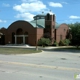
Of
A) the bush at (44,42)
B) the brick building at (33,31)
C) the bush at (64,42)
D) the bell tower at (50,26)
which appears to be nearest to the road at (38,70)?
the bush at (44,42)

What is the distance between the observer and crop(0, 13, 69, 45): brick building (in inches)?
2751

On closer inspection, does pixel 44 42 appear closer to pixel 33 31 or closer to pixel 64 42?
pixel 33 31

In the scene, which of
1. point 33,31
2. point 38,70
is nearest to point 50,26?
point 33,31

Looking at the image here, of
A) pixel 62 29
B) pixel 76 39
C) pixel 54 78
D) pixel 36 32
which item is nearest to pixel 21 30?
pixel 36 32

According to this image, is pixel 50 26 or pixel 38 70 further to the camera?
pixel 50 26

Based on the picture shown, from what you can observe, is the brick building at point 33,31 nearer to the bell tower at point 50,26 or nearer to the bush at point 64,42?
the bell tower at point 50,26

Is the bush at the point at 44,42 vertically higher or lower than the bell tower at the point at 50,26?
lower

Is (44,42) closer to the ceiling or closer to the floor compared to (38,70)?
closer to the ceiling

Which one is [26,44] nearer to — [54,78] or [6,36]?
[6,36]

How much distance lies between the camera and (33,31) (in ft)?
228

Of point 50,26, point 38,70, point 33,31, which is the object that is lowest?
point 38,70

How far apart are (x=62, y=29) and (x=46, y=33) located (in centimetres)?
734

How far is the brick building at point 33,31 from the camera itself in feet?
229

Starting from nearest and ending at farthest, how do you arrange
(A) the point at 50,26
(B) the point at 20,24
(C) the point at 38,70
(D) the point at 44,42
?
(C) the point at 38,70 < (D) the point at 44,42 < (A) the point at 50,26 < (B) the point at 20,24
